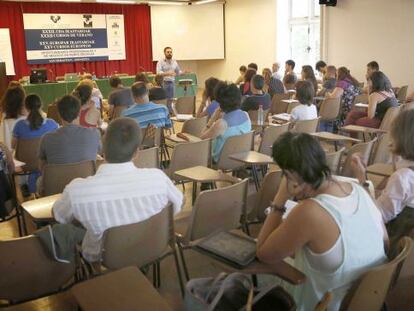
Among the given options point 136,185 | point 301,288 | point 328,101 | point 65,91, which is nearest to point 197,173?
point 136,185

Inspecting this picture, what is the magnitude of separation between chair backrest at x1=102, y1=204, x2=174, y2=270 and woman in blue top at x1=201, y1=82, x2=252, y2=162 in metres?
2.03

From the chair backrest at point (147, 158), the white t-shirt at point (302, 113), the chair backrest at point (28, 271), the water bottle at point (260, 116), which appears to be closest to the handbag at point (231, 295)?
the chair backrest at point (28, 271)

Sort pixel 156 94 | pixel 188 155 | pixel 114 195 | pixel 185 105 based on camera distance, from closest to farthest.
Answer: pixel 114 195
pixel 188 155
pixel 156 94
pixel 185 105

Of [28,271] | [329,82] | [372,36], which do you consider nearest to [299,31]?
[372,36]

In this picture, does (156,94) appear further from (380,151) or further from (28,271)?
(28,271)

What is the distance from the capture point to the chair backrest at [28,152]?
452 centimetres

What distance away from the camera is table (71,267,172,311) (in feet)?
Answer: 5.04

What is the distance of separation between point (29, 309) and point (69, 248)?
98 centimetres

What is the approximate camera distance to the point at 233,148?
4.30 meters

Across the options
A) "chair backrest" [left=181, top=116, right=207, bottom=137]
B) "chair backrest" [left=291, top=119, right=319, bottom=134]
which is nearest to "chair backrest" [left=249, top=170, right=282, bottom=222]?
"chair backrest" [left=291, top=119, right=319, bottom=134]

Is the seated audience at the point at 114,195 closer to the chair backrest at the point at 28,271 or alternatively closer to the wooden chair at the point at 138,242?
the wooden chair at the point at 138,242

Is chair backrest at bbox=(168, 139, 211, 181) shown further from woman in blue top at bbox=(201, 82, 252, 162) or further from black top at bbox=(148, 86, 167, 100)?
black top at bbox=(148, 86, 167, 100)

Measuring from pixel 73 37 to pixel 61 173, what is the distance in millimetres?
10246

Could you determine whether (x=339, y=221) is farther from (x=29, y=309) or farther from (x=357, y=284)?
(x=29, y=309)
